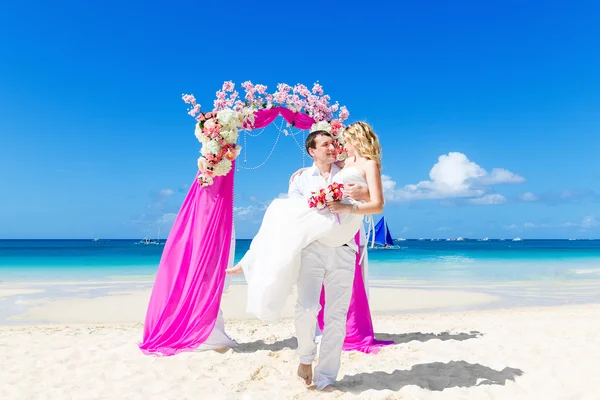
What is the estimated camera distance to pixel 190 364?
432 centimetres

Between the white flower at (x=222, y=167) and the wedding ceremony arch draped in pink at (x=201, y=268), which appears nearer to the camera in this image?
the wedding ceremony arch draped in pink at (x=201, y=268)

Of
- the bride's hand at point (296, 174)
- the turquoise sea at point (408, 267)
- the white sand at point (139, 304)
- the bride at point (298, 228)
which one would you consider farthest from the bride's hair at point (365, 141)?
the turquoise sea at point (408, 267)

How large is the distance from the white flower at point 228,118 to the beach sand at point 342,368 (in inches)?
96.9

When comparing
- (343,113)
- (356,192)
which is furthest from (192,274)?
(343,113)

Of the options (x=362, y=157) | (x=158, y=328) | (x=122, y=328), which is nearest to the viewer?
(x=362, y=157)

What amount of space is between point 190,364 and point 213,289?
0.84m

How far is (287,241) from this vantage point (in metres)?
3.33

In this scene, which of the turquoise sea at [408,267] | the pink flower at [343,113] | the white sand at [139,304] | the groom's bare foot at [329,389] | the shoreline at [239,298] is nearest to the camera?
the groom's bare foot at [329,389]

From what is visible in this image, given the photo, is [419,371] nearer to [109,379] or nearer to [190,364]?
[190,364]

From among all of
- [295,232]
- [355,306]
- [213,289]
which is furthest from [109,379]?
[355,306]

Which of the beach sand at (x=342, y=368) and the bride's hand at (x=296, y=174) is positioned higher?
the bride's hand at (x=296, y=174)

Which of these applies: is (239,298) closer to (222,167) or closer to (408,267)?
(222,167)

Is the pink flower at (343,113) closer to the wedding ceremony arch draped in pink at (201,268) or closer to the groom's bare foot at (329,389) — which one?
the wedding ceremony arch draped in pink at (201,268)

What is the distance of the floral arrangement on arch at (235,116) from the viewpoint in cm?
498
